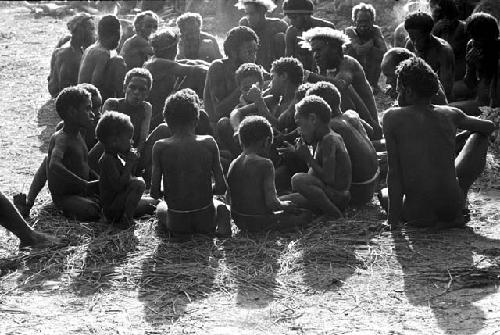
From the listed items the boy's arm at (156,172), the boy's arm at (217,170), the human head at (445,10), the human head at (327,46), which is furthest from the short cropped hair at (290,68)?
the human head at (445,10)

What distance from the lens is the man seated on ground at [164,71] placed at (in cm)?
874

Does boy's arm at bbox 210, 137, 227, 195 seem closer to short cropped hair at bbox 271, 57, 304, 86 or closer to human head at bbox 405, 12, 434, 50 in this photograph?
short cropped hair at bbox 271, 57, 304, 86

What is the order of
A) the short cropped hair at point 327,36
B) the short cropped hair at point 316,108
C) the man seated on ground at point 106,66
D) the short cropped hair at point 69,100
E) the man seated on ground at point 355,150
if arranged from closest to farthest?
the short cropped hair at point 316,108 → the man seated on ground at point 355,150 → the short cropped hair at point 69,100 → the short cropped hair at point 327,36 → the man seated on ground at point 106,66

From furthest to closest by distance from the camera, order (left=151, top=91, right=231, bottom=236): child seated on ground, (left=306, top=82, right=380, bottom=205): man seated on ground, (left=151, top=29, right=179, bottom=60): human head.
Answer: (left=151, top=29, right=179, bottom=60): human head → (left=306, top=82, right=380, bottom=205): man seated on ground → (left=151, top=91, right=231, bottom=236): child seated on ground

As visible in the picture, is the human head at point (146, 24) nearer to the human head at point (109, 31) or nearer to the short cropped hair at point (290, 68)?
the human head at point (109, 31)

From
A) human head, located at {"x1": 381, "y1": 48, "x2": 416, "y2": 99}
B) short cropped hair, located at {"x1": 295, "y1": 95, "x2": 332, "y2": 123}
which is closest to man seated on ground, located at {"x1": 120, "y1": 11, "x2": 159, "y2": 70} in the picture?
human head, located at {"x1": 381, "y1": 48, "x2": 416, "y2": 99}

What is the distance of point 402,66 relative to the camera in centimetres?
591

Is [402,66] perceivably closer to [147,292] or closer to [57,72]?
[147,292]

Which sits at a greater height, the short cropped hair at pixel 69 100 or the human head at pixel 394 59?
the human head at pixel 394 59

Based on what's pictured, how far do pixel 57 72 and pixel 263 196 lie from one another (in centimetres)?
539

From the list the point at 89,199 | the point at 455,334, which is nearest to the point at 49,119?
the point at 89,199

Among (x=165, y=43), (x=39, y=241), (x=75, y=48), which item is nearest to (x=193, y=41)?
(x=165, y=43)

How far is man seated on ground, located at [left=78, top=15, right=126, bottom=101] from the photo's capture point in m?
9.12

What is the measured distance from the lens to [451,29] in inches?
382
